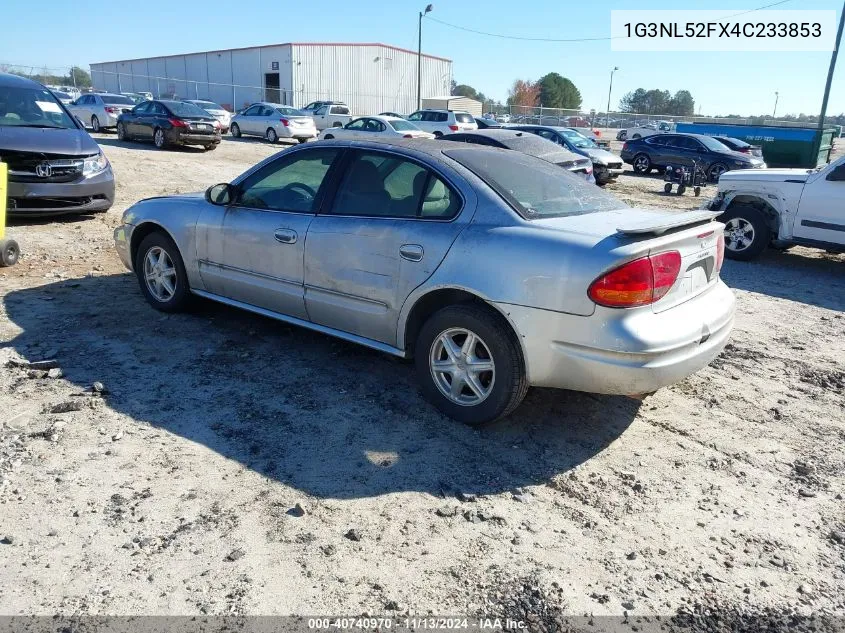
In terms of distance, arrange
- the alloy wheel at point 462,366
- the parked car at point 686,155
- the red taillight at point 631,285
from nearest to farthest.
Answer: the red taillight at point 631,285 → the alloy wheel at point 462,366 → the parked car at point 686,155

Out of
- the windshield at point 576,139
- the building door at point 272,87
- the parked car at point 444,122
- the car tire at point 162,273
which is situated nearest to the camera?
the car tire at point 162,273

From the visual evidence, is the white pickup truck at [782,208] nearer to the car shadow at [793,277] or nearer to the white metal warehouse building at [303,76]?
the car shadow at [793,277]

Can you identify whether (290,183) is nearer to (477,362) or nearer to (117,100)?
(477,362)

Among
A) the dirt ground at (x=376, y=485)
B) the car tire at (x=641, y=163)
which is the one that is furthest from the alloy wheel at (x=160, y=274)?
the car tire at (x=641, y=163)

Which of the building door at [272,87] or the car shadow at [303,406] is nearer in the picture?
the car shadow at [303,406]

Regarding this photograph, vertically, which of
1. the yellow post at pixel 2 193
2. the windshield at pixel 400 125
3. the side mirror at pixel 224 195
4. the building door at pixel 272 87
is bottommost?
the yellow post at pixel 2 193

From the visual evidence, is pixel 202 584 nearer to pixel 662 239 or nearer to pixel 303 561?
pixel 303 561

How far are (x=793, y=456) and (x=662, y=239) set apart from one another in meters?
1.47

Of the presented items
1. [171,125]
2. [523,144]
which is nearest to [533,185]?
[523,144]

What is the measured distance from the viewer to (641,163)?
75.4 ft

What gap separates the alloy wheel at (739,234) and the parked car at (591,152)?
29.3 ft

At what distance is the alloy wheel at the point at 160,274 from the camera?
565cm

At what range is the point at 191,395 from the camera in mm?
4273

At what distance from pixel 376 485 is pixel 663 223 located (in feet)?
6.79
